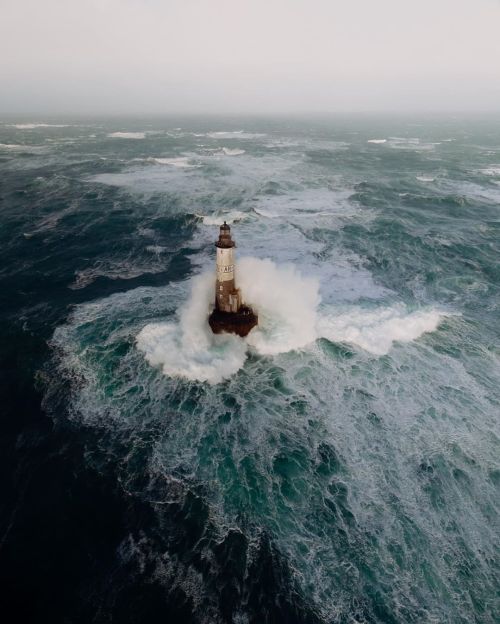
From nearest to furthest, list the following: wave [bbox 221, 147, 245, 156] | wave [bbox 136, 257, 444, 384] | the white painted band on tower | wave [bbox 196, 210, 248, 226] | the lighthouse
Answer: wave [bbox 136, 257, 444, 384], the white painted band on tower, the lighthouse, wave [bbox 196, 210, 248, 226], wave [bbox 221, 147, 245, 156]

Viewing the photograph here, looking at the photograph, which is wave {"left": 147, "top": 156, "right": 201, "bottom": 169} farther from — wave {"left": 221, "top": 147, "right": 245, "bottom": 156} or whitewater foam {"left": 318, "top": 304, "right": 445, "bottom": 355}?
whitewater foam {"left": 318, "top": 304, "right": 445, "bottom": 355}

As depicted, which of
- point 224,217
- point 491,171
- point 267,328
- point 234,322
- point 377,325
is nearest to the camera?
point 234,322

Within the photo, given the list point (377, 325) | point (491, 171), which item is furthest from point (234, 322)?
point (491, 171)

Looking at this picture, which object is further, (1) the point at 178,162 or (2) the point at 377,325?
(1) the point at 178,162

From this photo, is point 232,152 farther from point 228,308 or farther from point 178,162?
point 228,308

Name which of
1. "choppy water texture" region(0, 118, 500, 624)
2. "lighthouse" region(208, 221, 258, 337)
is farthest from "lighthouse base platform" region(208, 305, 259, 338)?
"choppy water texture" region(0, 118, 500, 624)

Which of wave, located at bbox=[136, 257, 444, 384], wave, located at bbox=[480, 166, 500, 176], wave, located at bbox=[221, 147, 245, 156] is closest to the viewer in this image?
wave, located at bbox=[136, 257, 444, 384]

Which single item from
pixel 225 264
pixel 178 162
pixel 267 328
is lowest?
pixel 178 162
